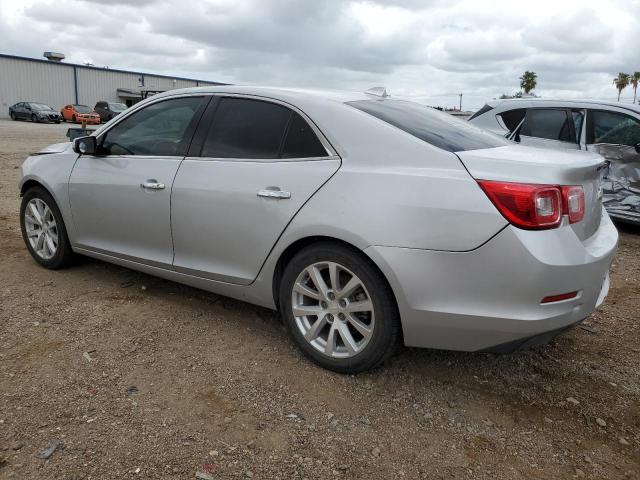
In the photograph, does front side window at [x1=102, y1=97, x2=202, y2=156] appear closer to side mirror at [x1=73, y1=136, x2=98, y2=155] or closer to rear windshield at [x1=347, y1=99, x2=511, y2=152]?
side mirror at [x1=73, y1=136, x2=98, y2=155]

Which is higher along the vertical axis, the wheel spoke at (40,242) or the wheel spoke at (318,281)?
the wheel spoke at (318,281)

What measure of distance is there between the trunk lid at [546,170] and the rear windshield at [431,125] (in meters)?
0.14

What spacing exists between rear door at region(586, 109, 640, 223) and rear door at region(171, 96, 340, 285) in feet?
15.4

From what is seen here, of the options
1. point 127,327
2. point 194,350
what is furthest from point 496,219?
point 127,327

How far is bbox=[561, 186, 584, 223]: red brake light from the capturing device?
2490 millimetres

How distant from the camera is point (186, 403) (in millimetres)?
2727

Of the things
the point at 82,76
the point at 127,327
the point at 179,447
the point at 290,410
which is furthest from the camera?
the point at 82,76

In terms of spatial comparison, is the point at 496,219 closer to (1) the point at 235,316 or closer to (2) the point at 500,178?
(2) the point at 500,178

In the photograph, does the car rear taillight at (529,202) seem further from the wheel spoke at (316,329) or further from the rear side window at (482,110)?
the rear side window at (482,110)

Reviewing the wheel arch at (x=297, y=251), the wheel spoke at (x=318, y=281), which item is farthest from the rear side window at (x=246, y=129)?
the wheel spoke at (x=318, y=281)

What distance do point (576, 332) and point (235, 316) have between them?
2.32m

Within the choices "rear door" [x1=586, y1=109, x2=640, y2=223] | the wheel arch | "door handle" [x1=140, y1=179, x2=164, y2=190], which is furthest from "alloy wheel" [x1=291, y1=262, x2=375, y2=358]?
"rear door" [x1=586, y1=109, x2=640, y2=223]

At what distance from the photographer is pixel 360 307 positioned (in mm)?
2807

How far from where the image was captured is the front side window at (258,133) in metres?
3.08
